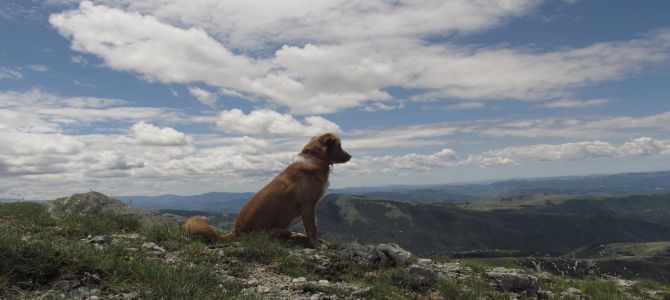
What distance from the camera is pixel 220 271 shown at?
829cm

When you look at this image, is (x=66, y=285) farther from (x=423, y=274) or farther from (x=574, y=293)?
(x=574, y=293)

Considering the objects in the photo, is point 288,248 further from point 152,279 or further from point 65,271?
point 65,271

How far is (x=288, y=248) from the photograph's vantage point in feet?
35.3

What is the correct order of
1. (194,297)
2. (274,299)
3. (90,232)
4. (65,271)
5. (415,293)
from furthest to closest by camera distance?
(90,232)
(415,293)
(274,299)
(65,271)
(194,297)

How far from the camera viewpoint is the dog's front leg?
38.1 ft

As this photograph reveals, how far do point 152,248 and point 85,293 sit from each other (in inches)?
154

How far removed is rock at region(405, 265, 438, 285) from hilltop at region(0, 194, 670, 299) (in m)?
0.02

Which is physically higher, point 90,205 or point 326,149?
point 326,149

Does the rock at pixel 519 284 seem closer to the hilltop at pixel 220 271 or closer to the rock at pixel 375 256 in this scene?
the hilltop at pixel 220 271

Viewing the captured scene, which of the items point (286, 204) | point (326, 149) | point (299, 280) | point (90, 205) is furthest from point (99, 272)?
point (90, 205)

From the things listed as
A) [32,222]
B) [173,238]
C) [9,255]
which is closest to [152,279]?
[9,255]

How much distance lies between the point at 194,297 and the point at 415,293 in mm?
4633

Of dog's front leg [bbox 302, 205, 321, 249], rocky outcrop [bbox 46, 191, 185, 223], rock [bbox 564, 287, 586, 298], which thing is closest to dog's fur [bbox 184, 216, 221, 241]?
dog's front leg [bbox 302, 205, 321, 249]

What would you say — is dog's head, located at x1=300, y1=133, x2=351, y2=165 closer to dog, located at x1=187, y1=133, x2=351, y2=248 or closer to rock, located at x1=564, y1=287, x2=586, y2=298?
dog, located at x1=187, y1=133, x2=351, y2=248
